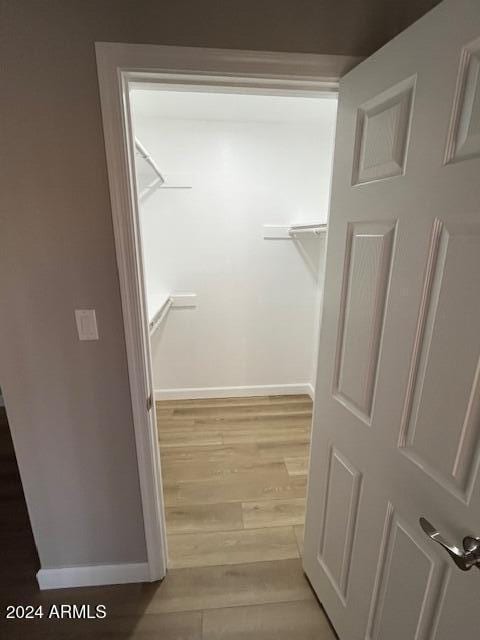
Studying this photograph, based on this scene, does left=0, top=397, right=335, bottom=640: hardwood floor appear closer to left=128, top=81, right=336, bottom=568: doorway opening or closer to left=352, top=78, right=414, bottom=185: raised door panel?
left=128, top=81, right=336, bottom=568: doorway opening

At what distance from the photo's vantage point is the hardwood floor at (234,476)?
5.16 ft

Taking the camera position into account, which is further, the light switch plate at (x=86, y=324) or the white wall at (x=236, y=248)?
the white wall at (x=236, y=248)

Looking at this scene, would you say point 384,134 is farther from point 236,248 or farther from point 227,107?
point 236,248

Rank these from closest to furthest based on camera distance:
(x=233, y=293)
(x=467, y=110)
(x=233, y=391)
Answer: (x=467, y=110), (x=233, y=293), (x=233, y=391)

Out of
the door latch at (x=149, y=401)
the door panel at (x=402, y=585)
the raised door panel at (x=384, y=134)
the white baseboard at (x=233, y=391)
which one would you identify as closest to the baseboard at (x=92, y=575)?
Answer: the door latch at (x=149, y=401)

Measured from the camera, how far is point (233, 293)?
2670mm

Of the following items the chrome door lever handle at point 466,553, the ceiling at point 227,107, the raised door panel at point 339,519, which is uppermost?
the ceiling at point 227,107

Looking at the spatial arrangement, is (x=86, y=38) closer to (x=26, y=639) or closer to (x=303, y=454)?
(x=26, y=639)

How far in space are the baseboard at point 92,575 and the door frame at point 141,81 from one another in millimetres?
964

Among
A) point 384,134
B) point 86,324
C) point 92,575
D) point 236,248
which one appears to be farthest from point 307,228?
point 92,575

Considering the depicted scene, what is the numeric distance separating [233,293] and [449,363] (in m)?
2.11

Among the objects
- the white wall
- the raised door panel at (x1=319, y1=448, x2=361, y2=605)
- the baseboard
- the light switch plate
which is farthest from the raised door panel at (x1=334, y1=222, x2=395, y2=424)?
the white wall

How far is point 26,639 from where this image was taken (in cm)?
120

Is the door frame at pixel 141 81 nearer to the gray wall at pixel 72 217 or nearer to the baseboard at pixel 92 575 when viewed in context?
the gray wall at pixel 72 217
